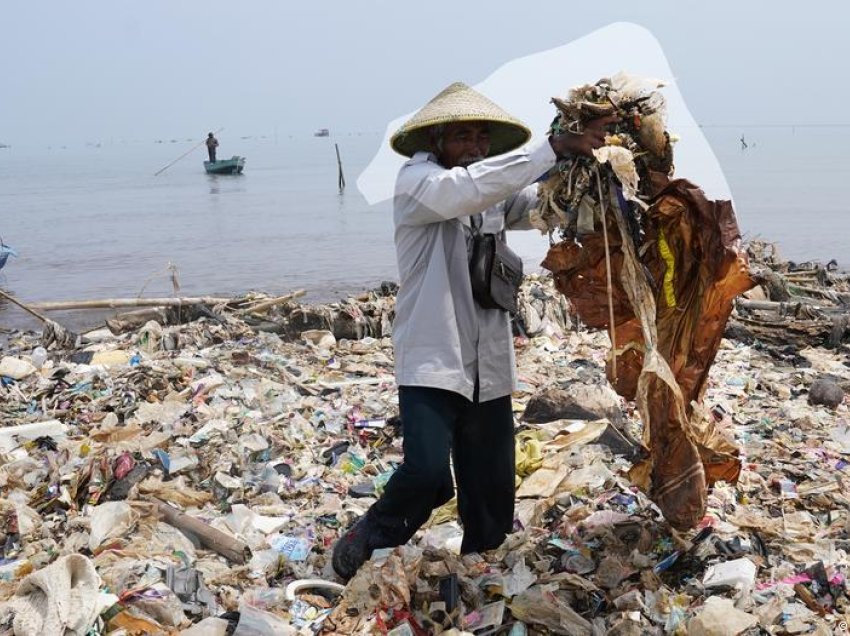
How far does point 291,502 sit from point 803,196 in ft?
94.9

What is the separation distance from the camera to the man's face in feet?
9.50

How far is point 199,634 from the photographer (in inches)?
109

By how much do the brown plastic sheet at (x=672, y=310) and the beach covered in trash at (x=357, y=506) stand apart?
0.24m

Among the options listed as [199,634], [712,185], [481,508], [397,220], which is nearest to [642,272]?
[712,185]

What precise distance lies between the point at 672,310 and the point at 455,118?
1042 millimetres

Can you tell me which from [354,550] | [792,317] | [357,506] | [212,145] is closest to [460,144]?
[354,550]

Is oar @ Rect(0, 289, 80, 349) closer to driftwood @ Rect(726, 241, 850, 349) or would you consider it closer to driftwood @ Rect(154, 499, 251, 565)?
driftwood @ Rect(154, 499, 251, 565)

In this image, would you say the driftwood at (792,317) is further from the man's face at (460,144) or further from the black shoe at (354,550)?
the black shoe at (354,550)

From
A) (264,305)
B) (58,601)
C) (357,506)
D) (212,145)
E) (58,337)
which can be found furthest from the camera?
(212,145)

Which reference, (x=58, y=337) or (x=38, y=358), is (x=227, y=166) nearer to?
(x=58, y=337)

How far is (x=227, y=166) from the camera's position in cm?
5016

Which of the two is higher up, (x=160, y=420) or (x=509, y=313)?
(x=509, y=313)

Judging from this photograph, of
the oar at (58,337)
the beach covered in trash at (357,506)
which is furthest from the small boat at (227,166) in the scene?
the beach covered in trash at (357,506)

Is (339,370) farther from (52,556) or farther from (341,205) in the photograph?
(341,205)
